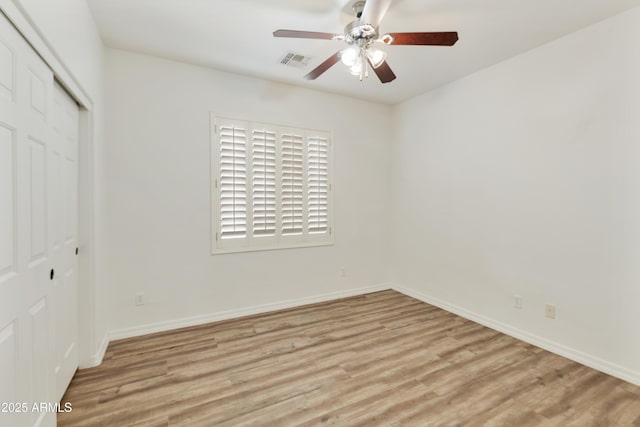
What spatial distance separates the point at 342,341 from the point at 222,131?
2598 millimetres

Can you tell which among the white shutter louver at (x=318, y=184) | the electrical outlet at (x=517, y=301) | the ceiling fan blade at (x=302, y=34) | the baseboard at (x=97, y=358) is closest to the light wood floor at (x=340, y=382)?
the baseboard at (x=97, y=358)

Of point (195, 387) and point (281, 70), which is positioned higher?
point (281, 70)

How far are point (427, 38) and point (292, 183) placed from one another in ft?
7.33

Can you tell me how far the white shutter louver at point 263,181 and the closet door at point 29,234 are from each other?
6.02ft

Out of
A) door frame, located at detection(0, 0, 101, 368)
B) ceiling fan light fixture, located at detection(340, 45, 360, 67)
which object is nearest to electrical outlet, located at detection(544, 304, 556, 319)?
ceiling fan light fixture, located at detection(340, 45, 360, 67)

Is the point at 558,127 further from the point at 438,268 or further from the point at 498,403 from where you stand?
the point at 498,403

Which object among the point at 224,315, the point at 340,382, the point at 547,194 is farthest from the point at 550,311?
the point at 224,315

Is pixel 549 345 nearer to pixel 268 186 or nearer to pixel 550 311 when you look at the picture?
pixel 550 311

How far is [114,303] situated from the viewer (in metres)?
2.82

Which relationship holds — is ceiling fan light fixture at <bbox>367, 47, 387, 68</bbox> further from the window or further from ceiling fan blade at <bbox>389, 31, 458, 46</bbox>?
the window

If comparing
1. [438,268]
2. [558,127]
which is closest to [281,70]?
[558,127]

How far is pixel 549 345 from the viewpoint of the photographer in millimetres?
2674

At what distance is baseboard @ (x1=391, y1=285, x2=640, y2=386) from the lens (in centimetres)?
226

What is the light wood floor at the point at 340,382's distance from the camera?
1834 mm
